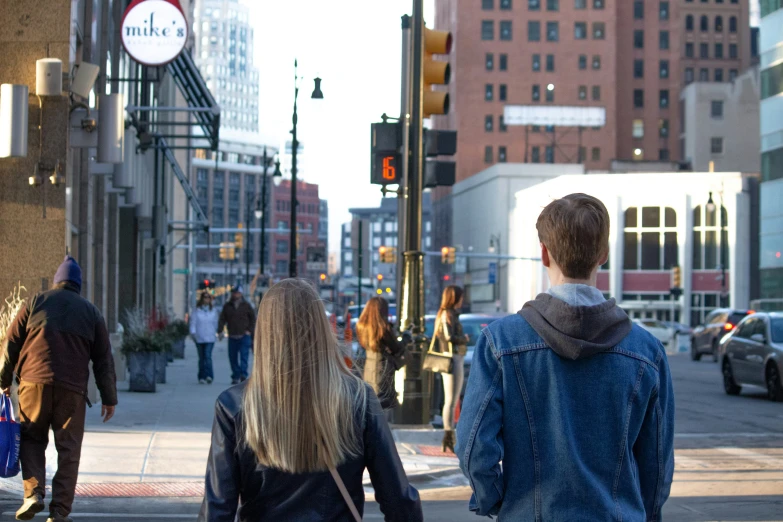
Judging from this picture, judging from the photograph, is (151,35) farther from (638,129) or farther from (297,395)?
(638,129)

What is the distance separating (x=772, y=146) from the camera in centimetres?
6512

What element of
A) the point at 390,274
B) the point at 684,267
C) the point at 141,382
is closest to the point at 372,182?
the point at 141,382

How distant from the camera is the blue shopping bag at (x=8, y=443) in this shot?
25.8ft

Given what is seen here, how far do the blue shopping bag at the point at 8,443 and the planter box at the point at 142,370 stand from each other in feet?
42.3

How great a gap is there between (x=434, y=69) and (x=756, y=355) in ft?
34.1

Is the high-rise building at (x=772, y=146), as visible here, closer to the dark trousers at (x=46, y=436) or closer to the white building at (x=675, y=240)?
the white building at (x=675, y=240)

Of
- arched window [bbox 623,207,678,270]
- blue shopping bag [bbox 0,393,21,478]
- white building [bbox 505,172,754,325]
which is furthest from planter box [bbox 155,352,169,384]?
arched window [bbox 623,207,678,270]

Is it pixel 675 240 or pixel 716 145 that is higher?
pixel 716 145

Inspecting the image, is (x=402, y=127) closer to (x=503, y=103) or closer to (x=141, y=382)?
(x=141, y=382)

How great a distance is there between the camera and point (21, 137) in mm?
15172

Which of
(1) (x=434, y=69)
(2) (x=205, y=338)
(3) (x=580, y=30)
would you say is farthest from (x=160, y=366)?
(3) (x=580, y=30)

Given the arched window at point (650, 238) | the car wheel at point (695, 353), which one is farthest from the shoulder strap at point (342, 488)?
the arched window at point (650, 238)

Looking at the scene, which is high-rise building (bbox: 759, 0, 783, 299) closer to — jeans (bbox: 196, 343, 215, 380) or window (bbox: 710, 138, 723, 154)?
window (bbox: 710, 138, 723, 154)

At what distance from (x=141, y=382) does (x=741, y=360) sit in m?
11.1
